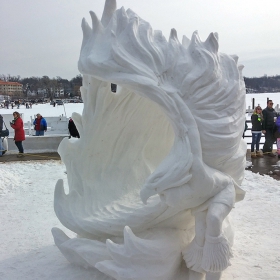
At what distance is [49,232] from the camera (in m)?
4.18

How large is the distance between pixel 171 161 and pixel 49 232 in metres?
2.39

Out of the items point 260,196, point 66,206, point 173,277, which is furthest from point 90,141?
point 260,196

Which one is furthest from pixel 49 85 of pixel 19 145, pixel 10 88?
pixel 19 145

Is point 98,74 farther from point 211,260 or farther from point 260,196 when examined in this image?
point 260,196

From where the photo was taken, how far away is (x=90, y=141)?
3.35 m

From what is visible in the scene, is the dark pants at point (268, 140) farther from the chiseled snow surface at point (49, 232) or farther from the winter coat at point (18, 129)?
the winter coat at point (18, 129)

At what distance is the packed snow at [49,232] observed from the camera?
3.11 meters

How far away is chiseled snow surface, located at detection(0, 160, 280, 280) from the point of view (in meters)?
3.11

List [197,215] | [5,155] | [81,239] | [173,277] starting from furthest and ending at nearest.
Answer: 1. [5,155]
2. [81,239]
3. [173,277]
4. [197,215]

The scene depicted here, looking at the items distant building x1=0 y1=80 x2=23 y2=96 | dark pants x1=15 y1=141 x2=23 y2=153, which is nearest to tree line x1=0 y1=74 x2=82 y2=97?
distant building x1=0 y1=80 x2=23 y2=96

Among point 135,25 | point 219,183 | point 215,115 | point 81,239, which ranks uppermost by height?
point 135,25

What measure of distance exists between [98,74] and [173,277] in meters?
1.72

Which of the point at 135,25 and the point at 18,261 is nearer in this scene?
the point at 135,25

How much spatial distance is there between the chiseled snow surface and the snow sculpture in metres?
0.35
